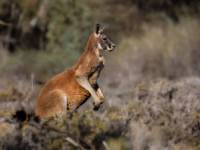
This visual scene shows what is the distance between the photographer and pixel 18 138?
407 inches

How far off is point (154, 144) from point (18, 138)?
4.98 ft

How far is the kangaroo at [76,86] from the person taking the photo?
13469mm

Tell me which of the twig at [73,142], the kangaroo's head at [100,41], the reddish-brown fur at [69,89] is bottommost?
the twig at [73,142]

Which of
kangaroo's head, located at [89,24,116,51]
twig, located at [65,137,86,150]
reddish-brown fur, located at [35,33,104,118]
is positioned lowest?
twig, located at [65,137,86,150]

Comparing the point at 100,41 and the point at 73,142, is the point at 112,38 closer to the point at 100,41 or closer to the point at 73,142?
the point at 100,41

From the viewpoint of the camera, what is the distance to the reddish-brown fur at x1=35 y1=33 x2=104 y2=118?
44.1 feet

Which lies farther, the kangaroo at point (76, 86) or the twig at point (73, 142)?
the kangaroo at point (76, 86)

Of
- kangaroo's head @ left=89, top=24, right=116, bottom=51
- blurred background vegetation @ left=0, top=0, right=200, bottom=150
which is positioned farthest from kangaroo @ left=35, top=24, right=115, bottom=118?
blurred background vegetation @ left=0, top=0, right=200, bottom=150

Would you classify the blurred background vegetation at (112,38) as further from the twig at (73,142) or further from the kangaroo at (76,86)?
the twig at (73,142)

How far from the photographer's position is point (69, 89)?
540 inches

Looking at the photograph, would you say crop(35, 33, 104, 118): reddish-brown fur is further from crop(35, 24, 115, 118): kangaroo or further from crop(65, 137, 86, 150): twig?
crop(65, 137, 86, 150): twig

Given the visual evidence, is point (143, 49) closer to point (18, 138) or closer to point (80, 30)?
point (80, 30)

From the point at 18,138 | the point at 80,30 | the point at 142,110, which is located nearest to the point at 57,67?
the point at 80,30

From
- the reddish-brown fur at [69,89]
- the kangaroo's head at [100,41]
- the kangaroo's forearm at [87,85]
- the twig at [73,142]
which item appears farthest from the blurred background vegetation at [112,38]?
the twig at [73,142]
